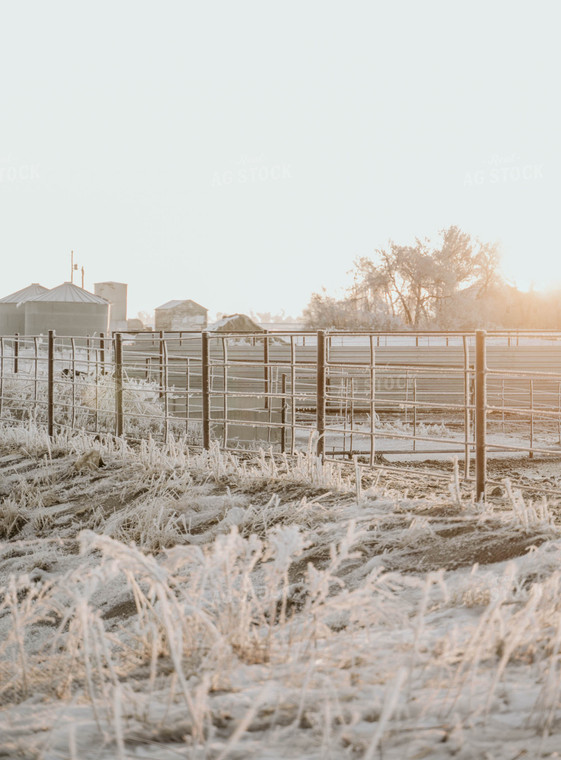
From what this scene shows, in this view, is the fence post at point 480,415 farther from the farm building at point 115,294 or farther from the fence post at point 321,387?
the farm building at point 115,294

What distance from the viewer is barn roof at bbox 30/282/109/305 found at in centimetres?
3997

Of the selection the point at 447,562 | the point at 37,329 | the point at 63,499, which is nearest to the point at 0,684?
the point at 447,562

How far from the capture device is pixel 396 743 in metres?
2.46

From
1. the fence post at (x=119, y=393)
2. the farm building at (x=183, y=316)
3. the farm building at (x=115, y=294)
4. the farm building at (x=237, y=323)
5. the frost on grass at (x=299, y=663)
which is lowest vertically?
the frost on grass at (x=299, y=663)

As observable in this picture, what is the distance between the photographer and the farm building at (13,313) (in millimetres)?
41781

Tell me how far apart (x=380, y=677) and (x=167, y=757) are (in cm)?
76

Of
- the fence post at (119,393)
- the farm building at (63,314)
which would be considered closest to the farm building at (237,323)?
the farm building at (63,314)

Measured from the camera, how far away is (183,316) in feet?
182

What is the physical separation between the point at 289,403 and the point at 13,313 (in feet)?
98.9

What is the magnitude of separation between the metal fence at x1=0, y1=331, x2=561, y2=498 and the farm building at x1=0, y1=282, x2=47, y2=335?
1799cm

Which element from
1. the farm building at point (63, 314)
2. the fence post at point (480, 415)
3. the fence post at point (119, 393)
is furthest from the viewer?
the farm building at point (63, 314)

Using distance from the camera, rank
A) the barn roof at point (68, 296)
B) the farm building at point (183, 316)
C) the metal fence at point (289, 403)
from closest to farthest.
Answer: the metal fence at point (289, 403) < the barn roof at point (68, 296) < the farm building at point (183, 316)

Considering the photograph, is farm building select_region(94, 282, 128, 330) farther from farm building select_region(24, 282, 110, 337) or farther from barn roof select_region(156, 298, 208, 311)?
farm building select_region(24, 282, 110, 337)

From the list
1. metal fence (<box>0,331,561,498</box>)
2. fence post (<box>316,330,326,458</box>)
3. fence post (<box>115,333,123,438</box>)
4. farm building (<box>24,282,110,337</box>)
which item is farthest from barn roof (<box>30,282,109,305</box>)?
fence post (<box>316,330,326,458</box>)
